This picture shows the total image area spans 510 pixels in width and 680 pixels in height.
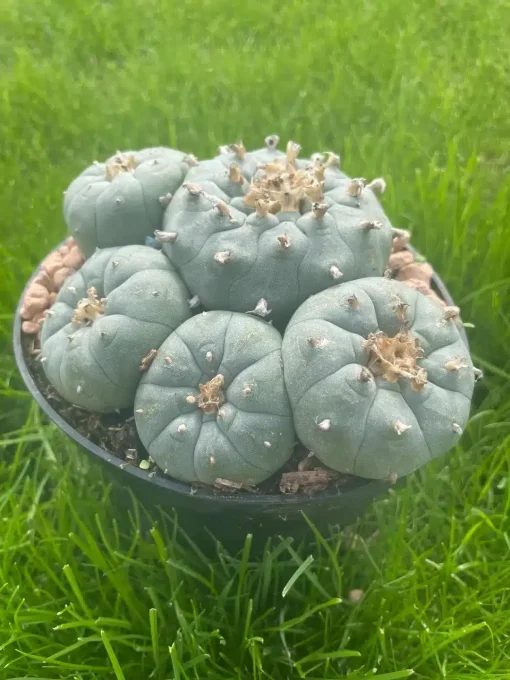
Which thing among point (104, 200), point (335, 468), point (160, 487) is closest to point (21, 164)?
point (104, 200)

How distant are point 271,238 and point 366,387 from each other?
1.33 feet

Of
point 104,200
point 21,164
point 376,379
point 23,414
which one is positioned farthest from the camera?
point 21,164

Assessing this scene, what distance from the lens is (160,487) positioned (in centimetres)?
166

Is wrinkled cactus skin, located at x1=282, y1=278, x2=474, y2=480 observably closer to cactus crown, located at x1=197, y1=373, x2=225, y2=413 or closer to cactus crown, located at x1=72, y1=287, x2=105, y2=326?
cactus crown, located at x1=197, y1=373, x2=225, y2=413

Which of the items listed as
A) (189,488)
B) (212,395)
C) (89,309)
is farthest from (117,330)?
(189,488)

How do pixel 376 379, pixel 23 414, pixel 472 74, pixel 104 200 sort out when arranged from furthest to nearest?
1. pixel 472 74
2. pixel 23 414
3. pixel 104 200
4. pixel 376 379

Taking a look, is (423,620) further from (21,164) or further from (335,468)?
(21,164)

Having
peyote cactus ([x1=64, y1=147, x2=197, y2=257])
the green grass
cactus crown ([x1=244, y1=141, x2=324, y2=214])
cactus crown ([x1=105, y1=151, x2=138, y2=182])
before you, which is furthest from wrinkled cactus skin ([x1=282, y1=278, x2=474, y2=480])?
cactus crown ([x1=105, y1=151, x2=138, y2=182])

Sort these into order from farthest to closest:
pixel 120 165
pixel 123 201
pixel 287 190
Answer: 1. pixel 120 165
2. pixel 123 201
3. pixel 287 190

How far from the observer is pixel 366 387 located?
1.45 meters

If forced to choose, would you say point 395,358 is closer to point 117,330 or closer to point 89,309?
point 117,330

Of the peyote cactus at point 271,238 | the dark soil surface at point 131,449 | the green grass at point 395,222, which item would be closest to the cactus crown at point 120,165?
the peyote cactus at point 271,238

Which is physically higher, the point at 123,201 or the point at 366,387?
the point at 123,201

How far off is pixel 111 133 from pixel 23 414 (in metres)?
1.41
